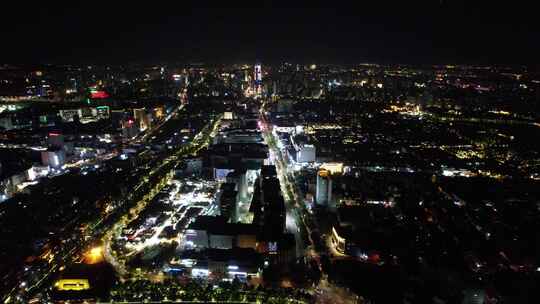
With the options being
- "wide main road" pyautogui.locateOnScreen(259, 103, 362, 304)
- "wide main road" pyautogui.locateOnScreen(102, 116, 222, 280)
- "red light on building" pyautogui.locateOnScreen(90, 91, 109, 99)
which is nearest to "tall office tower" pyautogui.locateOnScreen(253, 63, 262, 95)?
"red light on building" pyautogui.locateOnScreen(90, 91, 109, 99)

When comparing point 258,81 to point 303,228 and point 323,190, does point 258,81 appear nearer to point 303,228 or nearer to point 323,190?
point 323,190

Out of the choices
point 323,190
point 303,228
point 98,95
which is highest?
point 98,95

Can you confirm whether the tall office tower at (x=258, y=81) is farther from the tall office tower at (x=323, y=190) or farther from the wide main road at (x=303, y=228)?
the tall office tower at (x=323, y=190)

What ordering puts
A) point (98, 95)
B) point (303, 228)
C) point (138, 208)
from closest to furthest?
point (303, 228), point (138, 208), point (98, 95)

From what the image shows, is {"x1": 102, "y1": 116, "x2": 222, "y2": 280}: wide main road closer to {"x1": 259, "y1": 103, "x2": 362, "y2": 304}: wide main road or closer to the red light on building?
{"x1": 259, "y1": 103, "x2": 362, "y2": 304}: wide main road

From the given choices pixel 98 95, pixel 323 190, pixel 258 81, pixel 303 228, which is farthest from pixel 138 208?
pixel 258 81

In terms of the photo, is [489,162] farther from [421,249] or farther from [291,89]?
[291,89]

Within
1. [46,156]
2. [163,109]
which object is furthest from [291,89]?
[46,156]

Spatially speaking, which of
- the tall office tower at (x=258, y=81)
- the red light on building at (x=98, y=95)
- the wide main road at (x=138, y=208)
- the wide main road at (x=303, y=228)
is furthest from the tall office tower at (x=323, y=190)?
the tall office tower at (x=258, y=81)
